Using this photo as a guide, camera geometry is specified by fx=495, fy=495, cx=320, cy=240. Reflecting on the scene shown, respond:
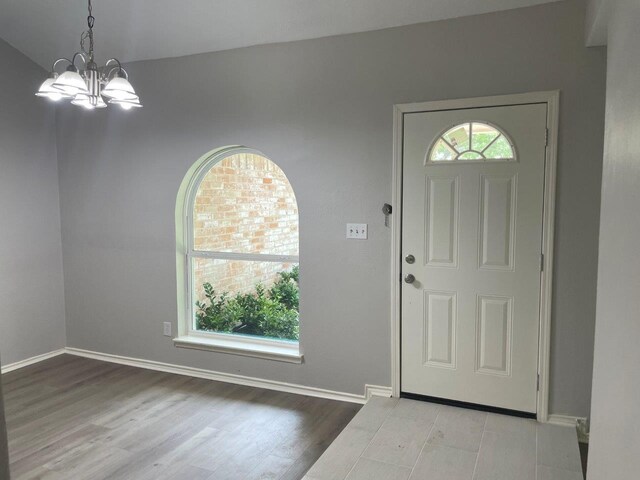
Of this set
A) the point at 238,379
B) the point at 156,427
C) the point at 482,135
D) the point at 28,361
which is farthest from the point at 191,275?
the point at 482,135

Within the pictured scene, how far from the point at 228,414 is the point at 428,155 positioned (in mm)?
2135

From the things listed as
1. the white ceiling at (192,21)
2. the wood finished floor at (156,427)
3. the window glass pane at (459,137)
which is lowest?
the wood finished floor at (156,427)

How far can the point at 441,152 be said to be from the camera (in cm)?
315

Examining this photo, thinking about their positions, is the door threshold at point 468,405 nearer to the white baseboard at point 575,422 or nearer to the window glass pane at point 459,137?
the white baseboard at point 575,422

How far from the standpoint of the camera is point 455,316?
126 inches

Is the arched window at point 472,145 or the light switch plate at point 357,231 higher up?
the arched window at point 472,145

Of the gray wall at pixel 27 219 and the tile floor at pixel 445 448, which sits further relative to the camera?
the gray wall at pixel 27 219

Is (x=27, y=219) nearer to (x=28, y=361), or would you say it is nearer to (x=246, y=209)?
(x=28, y=361)

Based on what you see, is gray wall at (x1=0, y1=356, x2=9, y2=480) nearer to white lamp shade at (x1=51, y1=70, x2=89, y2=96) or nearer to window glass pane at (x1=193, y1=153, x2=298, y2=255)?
white lamp shade at (x1=51, y1=70, x2=89, y2=96)

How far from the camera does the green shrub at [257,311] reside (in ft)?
12.5

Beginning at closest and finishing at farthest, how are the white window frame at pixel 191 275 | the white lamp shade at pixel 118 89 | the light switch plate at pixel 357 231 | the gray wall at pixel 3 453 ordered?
1. the gray wall at pixel 3 453
2. the white lamp shade at pixel 118 89
3. the light switch plate at pixel 357 231
4. the white window frame at pixel 191 275

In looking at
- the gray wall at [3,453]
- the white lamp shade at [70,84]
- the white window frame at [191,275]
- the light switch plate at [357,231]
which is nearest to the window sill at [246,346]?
the white window frame at [191,275]

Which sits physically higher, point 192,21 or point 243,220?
point 192,21

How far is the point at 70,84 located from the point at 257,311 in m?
2.25
